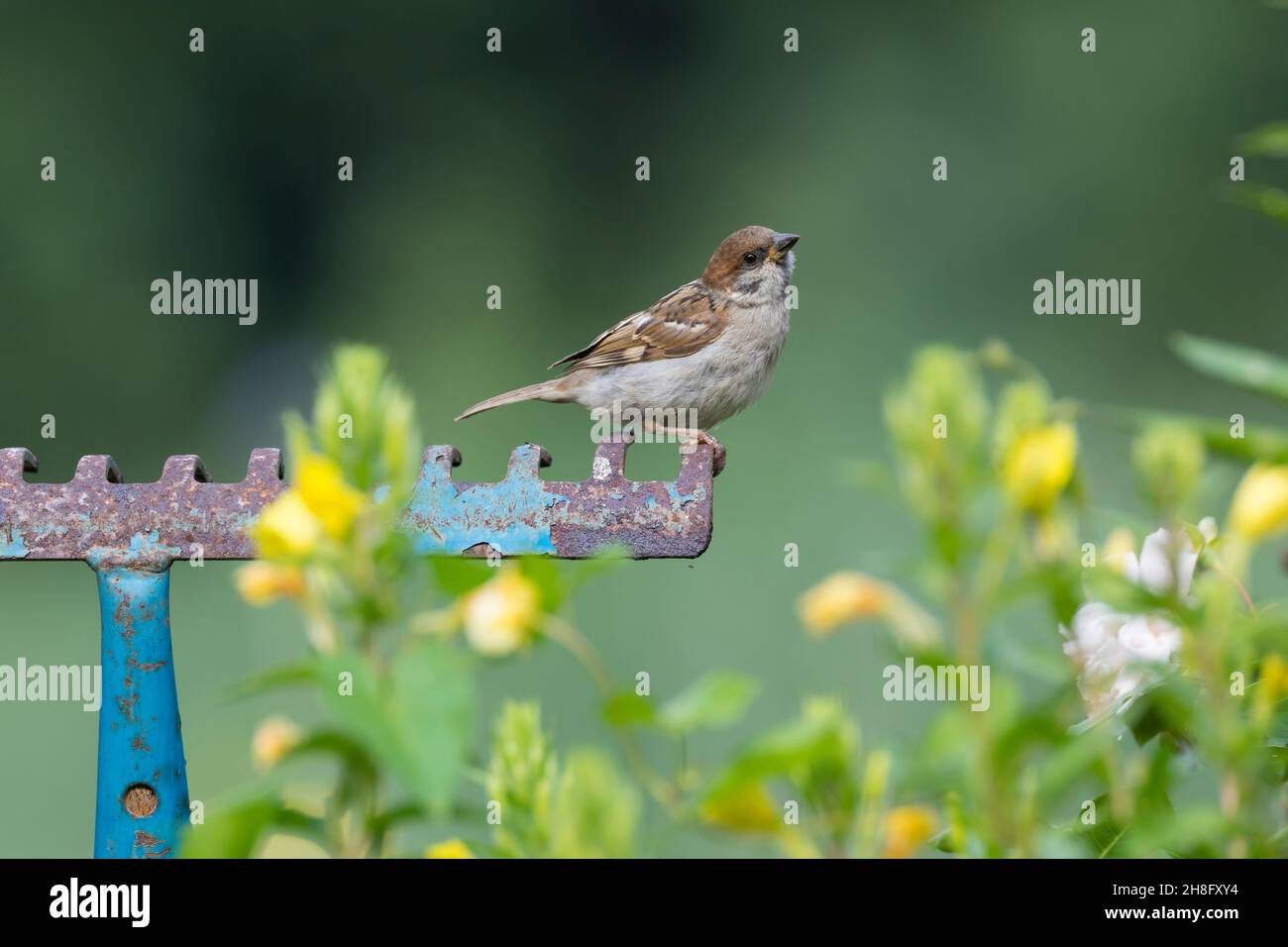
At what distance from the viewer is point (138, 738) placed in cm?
141

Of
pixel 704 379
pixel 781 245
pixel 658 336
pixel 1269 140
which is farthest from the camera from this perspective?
pixel 781 245

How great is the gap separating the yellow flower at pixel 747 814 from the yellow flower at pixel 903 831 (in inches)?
1.9

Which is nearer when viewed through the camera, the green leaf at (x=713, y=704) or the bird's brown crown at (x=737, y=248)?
the green leaf at (x=713, y=704)

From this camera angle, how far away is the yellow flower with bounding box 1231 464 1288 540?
2.28 ft

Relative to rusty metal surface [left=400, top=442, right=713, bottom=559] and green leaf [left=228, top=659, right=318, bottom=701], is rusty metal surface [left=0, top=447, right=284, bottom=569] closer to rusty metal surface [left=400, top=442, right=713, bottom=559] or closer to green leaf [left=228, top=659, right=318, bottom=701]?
rusty metal surface [left=400, top=442, right=713, bottom=559]

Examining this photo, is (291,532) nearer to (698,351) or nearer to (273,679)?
(273,679)

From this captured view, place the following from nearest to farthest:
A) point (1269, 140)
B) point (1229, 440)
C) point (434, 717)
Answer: point (434, 717) → point (1229, 440) → point (1269, 140)

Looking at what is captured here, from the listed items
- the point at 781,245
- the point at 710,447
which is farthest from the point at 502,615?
the point at 781,245

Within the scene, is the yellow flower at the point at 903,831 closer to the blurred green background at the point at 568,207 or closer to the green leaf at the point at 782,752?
the green leaf at the point at 782,752

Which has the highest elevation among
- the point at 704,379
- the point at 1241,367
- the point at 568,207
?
the point at 568,207

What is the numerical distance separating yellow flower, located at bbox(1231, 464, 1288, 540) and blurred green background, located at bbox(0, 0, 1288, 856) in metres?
5.31

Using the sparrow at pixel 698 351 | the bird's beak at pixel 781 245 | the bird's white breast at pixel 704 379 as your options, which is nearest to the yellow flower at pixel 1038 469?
the sparrow at pixel 698 351

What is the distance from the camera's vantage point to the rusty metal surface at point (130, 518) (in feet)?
4.83

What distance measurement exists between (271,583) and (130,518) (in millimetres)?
771
